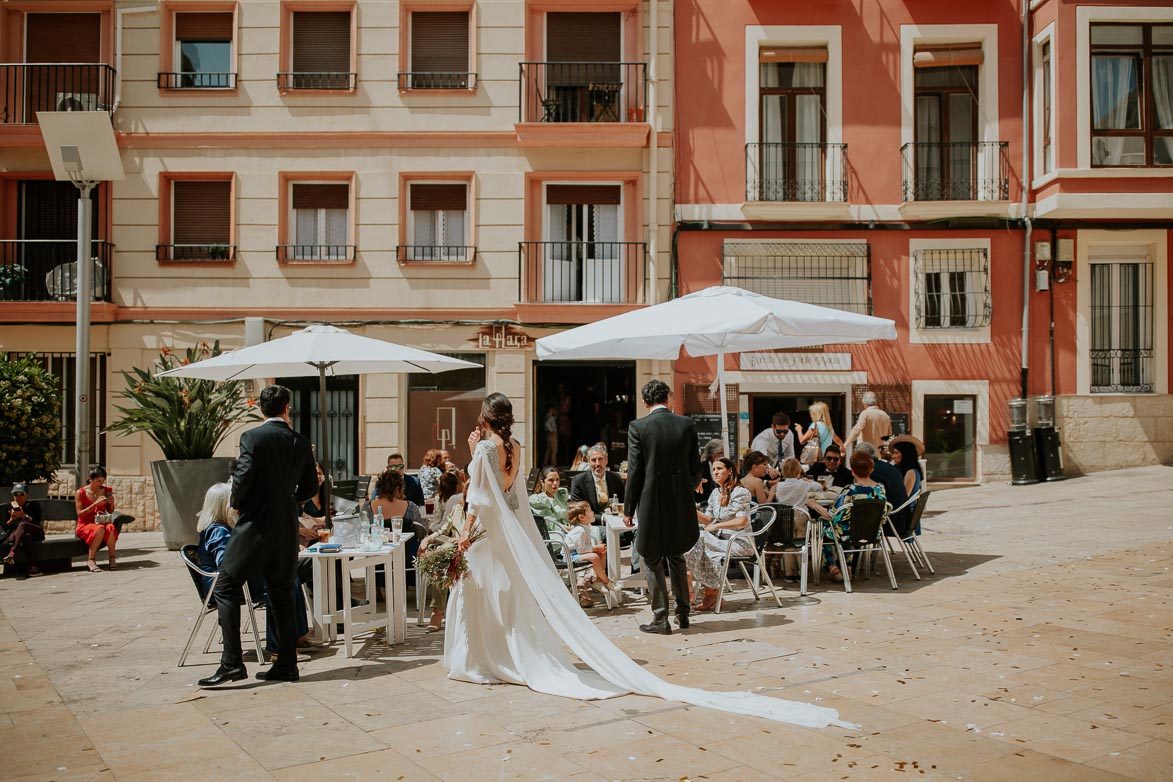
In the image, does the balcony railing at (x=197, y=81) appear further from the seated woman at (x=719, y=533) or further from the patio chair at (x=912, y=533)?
the patio chair at (x=912, y=533)

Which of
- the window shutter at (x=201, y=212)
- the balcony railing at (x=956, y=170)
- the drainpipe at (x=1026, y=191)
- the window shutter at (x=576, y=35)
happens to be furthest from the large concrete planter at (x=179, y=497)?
the drainpipe at (x=1026, y=191)

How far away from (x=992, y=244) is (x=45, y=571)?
14.9 metres

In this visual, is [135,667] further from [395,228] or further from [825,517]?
[395,228]

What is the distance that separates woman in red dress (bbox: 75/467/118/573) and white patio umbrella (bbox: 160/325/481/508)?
2.80 m

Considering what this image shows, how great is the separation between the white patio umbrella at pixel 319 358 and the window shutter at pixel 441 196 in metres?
7.39

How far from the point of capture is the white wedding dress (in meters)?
6.18

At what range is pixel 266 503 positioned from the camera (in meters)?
6.43

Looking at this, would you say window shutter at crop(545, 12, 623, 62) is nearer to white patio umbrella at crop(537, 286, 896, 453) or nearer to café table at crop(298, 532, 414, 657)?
white patio umbrella at crop(537, 286, 896, 453)

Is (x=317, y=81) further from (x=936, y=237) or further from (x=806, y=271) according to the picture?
(x=936, y=237)

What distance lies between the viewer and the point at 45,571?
11.6 metres

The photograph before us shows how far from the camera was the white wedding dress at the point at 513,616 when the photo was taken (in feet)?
20.3

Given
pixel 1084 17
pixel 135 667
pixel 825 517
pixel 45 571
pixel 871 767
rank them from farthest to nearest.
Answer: pixel 1084 17 → pixel 45 571 → pixel 825 517 → pixel 135 667 → pixel 871 767

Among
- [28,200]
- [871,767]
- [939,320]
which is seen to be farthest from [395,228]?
[871,767]

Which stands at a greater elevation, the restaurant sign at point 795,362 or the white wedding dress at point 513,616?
the restaurant sign at point 795,362
